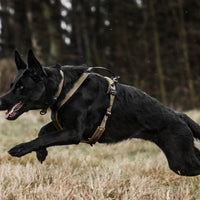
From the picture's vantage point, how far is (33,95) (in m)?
2.68

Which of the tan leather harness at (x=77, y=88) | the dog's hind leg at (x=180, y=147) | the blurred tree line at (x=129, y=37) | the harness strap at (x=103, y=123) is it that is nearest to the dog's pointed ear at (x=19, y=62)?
the tan leather harness at (x=77, y=88)

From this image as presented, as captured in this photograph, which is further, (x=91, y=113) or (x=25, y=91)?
(x=91, y=113)

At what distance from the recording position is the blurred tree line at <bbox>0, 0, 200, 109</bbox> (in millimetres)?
12781

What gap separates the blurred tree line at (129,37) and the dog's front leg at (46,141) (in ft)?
31.4

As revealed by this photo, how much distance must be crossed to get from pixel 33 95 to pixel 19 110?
197 mm

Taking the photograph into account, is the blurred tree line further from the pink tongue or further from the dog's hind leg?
the pink tongue

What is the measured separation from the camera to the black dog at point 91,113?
2650 mm

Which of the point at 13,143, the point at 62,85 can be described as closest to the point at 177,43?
the point at 13,143

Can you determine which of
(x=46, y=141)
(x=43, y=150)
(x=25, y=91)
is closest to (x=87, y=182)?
(x=43, y=150)

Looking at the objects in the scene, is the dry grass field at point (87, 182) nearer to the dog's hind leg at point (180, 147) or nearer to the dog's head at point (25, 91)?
the dog's hind leg at point (180, 147)

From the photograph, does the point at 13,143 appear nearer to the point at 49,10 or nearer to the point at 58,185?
the point at 58,185

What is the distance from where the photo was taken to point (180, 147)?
3.07 m

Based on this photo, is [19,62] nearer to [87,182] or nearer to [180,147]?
[87,182]

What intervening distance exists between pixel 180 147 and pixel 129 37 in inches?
515
